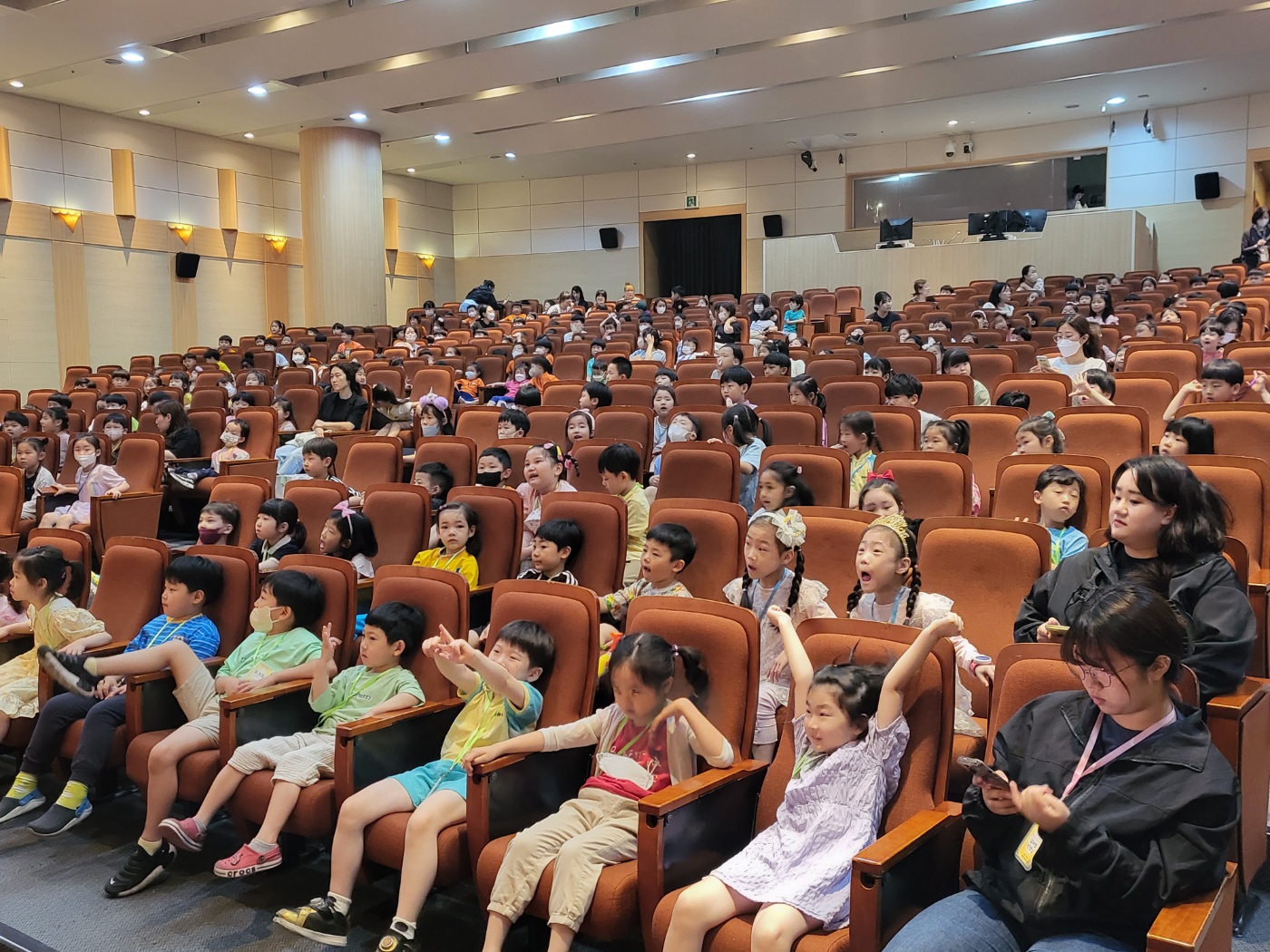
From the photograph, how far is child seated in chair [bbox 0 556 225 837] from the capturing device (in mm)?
2430

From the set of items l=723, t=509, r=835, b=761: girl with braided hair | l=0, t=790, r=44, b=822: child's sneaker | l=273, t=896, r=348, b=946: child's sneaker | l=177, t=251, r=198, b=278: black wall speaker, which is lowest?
→ l=0, t=790, r=44, b=822: child's sneaker

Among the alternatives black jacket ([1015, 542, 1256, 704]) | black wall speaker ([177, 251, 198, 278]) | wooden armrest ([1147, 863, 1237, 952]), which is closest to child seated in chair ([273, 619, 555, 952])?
black jacket ([1015, 542, 1256, 704])

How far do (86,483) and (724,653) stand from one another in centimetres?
376

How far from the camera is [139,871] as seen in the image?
2.14 m

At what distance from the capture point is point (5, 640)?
9.09 feet

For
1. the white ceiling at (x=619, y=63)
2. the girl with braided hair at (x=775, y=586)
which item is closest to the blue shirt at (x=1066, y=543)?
the girl with braided hair at (x=775, y=586)

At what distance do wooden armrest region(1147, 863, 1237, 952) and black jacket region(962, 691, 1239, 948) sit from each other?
0.7 inches

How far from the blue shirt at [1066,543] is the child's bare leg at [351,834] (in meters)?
1.45

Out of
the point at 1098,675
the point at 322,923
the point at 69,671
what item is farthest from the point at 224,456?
the point at 1098,675

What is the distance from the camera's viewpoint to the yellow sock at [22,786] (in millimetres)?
2519

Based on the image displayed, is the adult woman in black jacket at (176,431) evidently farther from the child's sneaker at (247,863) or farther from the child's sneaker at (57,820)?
the child's sneaker at (247,863)

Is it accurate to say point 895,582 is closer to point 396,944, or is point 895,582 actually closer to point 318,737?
point 396,944

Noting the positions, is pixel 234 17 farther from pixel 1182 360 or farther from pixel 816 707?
pixel 816 707

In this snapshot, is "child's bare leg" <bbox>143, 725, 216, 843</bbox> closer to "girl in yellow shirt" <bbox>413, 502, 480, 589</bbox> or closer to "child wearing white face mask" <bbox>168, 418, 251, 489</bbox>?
"girl in yellow shirt" <bbox>413, 502, 480, 589</bbox>
